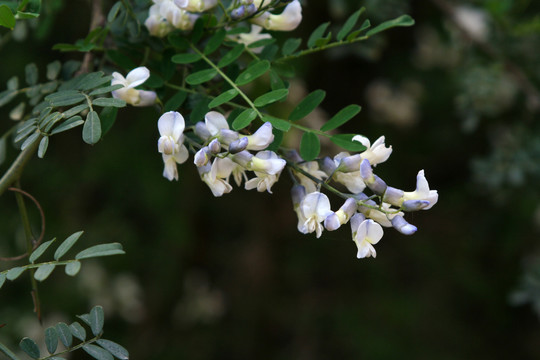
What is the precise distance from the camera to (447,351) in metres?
2.08

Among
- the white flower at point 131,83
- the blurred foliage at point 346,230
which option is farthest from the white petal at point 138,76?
the blurred foliage at point 346,230

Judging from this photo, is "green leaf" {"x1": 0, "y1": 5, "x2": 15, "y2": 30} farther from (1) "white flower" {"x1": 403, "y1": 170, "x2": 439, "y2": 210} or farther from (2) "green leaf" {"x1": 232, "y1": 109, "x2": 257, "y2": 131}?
(1) "white flower" {"x1": 403, "y1": 170, "x2": 439, "y2": 210}

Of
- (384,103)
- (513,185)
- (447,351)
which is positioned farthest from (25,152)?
(447,351)

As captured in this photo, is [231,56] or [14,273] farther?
[231,56]

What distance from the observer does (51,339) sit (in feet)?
1.79

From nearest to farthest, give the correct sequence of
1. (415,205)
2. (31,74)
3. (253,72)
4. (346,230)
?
(415,205) < (253,72) < (31,74) < (346,230)

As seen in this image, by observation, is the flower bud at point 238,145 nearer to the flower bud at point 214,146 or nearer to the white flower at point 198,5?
the flower bud at point 214,146

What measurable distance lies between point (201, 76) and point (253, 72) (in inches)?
2.2

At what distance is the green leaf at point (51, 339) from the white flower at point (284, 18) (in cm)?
39

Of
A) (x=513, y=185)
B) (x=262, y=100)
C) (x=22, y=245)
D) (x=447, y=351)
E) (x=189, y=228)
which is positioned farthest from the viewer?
(x=447, y=351)

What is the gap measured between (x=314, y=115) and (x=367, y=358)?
943 mm

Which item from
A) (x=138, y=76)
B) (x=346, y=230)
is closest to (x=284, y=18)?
(x=138, y=76)

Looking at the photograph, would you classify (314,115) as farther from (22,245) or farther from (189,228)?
(22,245)

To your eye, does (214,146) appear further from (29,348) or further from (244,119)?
(29,348)
